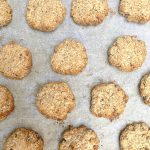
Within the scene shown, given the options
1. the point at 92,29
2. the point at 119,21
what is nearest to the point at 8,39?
the point at 92,29

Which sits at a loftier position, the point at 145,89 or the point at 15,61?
the point at 15,61

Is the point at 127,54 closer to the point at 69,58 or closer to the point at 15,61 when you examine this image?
the point at 69,58

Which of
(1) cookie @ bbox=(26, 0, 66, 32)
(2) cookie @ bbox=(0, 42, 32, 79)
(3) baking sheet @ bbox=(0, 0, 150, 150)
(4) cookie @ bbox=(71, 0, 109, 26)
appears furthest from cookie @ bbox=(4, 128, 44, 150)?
(4) cookie @ bbox=(71, 0, 109, 26)

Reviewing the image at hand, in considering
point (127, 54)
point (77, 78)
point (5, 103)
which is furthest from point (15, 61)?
point (127, 54)

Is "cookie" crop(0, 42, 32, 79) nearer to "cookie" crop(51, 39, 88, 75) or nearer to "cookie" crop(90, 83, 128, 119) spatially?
"cookie" crop(51, 39, 88, 75)

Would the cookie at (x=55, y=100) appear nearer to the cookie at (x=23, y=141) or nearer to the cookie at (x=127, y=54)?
the cookie at (x=23, y=141)
